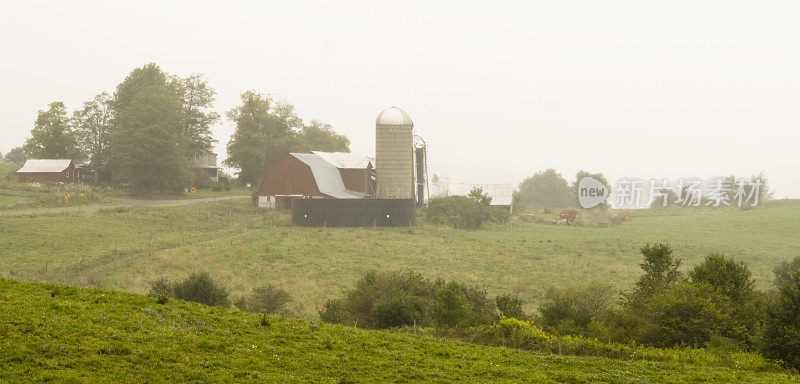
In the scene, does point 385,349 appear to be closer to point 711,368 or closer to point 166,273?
point 711,368

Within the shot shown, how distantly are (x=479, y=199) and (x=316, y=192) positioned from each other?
77.3 feet

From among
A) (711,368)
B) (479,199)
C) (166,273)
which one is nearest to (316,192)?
(479,199)

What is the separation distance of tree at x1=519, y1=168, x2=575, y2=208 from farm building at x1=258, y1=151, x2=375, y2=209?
207 feet

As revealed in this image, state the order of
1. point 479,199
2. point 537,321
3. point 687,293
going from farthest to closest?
point 479,199, point 537,321, point 687,293

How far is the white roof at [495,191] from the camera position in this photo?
91.1m

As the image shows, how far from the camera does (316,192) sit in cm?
7075

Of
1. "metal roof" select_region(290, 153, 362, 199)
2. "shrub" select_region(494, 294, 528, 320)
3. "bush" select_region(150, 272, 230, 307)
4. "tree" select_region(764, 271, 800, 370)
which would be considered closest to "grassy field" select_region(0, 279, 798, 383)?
"tree" select_region(764, 271, 800, 370)

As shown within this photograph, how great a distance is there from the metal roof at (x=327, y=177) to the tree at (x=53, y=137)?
110 ft

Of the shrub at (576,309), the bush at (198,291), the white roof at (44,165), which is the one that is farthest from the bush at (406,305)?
the white roof at (44,165)

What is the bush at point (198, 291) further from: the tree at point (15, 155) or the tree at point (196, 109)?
the tree at point (15, 155)

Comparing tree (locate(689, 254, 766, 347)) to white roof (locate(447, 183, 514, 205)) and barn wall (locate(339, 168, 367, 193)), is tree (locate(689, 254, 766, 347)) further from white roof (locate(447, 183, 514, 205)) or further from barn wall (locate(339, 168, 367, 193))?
white roof (locate(447, 183, 514, 205))

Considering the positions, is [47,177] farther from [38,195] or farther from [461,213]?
[461,213]

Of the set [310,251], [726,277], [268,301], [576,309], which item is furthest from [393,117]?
[726,277]

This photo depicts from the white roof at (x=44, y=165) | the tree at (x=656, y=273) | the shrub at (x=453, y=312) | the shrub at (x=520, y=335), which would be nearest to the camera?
the shrub at (x=520, y=335)
